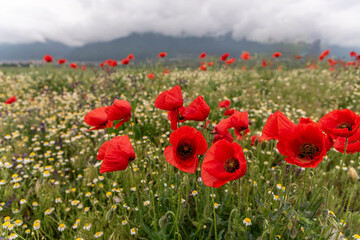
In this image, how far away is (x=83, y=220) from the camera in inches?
77.9

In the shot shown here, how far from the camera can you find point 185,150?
131 cm

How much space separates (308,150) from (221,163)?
0.51m

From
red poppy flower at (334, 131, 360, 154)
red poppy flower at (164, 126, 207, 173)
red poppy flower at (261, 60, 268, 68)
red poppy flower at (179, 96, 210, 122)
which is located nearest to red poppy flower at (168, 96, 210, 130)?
red poppy flower at (179, 96, 210, 122)

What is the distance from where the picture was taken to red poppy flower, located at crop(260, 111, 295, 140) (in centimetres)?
115

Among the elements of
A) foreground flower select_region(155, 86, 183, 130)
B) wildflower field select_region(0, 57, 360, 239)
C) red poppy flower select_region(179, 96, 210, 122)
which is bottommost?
wildflower field select_region(0, 57, 360, 239)

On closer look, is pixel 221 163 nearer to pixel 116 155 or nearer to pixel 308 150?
pixel 308 150

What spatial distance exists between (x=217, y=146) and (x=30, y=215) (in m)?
2.49

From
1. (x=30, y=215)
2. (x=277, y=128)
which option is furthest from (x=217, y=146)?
(x=30, y=215)

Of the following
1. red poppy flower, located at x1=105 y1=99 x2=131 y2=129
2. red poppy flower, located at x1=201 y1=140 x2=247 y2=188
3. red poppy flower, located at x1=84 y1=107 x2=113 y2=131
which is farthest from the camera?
red poppy flower, located at x1=84 y1=107 x2=113 y2=131

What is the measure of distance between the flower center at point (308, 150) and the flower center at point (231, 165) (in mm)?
369

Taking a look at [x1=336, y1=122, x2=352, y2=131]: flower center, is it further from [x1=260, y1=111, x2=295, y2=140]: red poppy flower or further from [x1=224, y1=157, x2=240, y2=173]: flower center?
[x1=224, y1=157, x2=240, y2=173]: flower center

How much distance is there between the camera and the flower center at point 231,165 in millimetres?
1217

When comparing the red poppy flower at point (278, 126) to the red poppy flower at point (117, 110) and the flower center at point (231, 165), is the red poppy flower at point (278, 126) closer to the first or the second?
the flower center at point (231, 165)

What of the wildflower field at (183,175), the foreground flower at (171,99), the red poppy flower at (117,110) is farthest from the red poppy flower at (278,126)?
the red poppy flower at (117,110)
